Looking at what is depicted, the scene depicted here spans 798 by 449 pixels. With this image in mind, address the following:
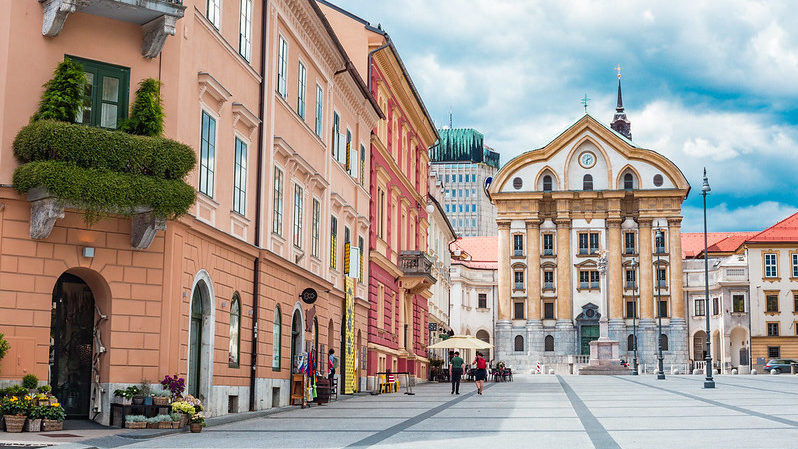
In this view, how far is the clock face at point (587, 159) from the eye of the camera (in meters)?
99.0

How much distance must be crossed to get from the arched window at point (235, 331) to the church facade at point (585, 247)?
7482 centimetres

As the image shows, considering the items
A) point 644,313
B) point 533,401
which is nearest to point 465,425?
point 533,401

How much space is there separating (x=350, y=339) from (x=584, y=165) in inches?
2680

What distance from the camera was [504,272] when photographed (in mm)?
98938

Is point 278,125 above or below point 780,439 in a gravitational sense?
above

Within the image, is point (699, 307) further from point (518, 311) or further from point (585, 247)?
point (518, 311)

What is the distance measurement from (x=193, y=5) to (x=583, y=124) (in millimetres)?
82890

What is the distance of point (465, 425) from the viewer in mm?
19141

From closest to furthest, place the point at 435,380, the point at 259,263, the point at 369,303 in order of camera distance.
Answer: the point at 259,263 → the point at 369,303 → the point at 435,380

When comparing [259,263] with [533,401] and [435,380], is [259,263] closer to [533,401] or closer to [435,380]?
[533,401]

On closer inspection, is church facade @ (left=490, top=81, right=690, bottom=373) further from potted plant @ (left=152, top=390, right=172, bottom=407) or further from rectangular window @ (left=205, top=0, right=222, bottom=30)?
potted plant @ (left=152, top=390, right=172, bottom=407)

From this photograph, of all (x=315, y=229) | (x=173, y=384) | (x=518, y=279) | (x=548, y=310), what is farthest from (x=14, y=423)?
(x=548, y=310)

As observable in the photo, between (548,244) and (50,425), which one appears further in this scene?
(548,244)

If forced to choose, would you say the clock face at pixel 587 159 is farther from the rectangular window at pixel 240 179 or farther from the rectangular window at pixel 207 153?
the rectangular window at pixel 207 153
